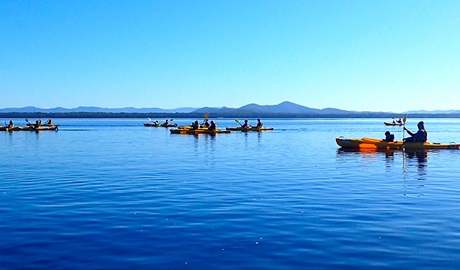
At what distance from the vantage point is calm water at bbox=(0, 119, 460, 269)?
10.2 metres

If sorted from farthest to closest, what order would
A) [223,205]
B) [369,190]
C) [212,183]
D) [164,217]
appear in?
[212,183], [369,190], [223,205], [164,217]

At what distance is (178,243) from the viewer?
1124 cm

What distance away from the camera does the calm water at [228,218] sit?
10.2 meters

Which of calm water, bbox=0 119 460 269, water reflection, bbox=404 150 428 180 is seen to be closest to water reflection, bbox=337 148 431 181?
water reflection, bbox=404 150 428 180

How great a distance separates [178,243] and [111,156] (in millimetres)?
23739

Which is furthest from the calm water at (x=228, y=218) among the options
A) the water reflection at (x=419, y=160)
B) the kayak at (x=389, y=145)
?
the kayak at (x=389, y=145)

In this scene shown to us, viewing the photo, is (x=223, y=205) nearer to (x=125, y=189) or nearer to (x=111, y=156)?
(x=125, y=189)

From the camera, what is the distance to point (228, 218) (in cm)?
1375

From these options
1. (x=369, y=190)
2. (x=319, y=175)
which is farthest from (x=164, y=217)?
(x=319, y=175)

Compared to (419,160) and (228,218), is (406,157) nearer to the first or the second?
(419,160)

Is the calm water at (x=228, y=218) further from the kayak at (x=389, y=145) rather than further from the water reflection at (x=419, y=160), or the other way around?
the kayak at (x=389, y=145)

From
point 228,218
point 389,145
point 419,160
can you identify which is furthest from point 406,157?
point 228,218

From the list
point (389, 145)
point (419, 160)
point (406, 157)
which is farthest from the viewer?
point (389, 145)

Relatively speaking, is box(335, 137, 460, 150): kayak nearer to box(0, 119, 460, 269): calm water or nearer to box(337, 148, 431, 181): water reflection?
box(337, 148, 431, 181): water reflection
